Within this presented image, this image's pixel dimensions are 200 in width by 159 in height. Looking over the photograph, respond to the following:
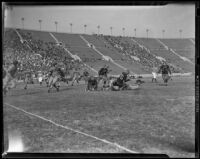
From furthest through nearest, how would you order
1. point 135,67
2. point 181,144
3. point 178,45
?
1. point 135,67
2. point 178,45
3. point 181,144

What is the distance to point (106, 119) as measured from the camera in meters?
4.14

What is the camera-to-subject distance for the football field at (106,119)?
3518mm

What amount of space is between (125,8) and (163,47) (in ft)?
5.16

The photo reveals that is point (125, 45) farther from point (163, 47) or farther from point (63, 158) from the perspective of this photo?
point (63, 158)

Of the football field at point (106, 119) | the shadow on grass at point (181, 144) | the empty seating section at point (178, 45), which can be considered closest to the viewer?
the shadow on grass at point (181, 144)

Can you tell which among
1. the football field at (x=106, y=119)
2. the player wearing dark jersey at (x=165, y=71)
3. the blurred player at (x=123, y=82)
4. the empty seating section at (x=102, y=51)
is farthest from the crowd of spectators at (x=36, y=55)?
the player wearing dark jersey at (x=165, y=71)

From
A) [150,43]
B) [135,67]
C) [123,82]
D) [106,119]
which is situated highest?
[150,43]

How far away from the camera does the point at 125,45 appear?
500 centimetres

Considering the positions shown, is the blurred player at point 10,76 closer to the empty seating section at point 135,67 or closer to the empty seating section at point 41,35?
the empty seating section at point 41,35

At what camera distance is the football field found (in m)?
3.52

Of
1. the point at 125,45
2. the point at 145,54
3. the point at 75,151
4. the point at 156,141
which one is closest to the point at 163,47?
the point at 145,54

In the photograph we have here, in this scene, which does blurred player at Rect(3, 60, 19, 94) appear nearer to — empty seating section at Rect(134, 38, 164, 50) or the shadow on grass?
empty seating section at Rect(134, 38, 164, 50)

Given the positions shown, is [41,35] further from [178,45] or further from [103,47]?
[178,45]

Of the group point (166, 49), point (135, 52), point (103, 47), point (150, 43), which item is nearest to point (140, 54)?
point (135, 52)
